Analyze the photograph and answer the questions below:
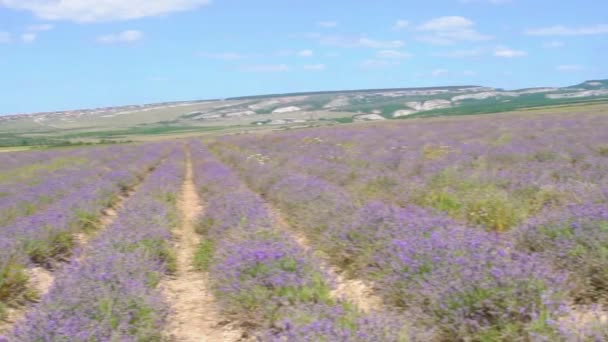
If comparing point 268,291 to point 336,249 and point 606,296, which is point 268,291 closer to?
point 336,249

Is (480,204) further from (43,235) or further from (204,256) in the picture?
(43,235)

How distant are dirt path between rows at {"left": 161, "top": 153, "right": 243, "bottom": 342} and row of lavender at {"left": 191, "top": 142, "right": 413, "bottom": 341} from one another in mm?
193

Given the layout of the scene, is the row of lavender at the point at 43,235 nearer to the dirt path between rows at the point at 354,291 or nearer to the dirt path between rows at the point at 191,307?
the dirt path between rows at the point at 191,307

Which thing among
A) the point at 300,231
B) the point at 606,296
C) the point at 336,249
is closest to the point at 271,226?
the point at 336,249

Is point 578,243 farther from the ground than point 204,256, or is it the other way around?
point 578,243

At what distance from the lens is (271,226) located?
703cm

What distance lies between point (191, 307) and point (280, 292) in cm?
148

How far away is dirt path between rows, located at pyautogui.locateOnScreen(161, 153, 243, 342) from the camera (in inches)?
192

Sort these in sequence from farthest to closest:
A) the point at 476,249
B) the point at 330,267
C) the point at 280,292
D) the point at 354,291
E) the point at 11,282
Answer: the point at 330,267, the point at 11,282, the point at 354,291, the point at 280,292, the point at 476,249

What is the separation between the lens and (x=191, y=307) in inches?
228

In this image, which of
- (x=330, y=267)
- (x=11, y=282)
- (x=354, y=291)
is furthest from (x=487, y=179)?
(x=11, y=282)

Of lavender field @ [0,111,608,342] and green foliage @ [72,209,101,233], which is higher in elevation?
lavender field @ [0,111,608,342]

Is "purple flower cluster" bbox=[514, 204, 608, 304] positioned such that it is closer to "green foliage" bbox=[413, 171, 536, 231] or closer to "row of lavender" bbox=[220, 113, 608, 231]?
"row of lavender" bbox=[220, 113, 608, 231]

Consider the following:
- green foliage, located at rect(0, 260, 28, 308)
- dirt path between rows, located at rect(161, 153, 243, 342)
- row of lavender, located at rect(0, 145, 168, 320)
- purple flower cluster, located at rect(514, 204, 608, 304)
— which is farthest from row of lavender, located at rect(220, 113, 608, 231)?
green foliage, located at rect(0, 260, 28, 308)
